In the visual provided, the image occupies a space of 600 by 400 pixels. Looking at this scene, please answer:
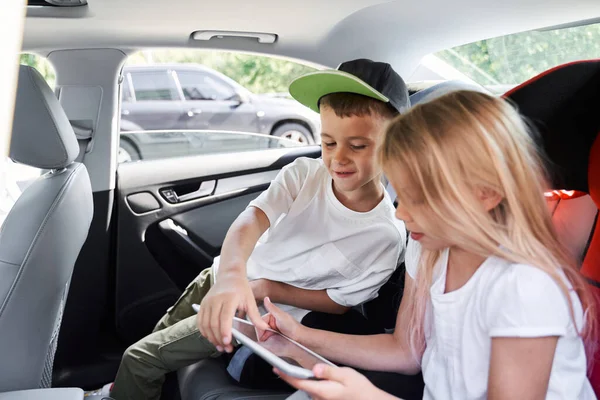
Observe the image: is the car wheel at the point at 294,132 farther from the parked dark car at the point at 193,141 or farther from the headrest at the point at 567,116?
the headrest at the point at 567,116

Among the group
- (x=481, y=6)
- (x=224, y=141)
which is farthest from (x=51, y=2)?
(x=224, y=141)

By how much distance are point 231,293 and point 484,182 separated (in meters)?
0.55

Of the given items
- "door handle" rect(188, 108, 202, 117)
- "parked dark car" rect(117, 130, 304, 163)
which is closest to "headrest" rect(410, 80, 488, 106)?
"parked dark car" rect(117, 130, 304, 163)

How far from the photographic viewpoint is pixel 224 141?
4410 mm

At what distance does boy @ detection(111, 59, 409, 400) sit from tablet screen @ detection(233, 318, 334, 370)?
19 cm

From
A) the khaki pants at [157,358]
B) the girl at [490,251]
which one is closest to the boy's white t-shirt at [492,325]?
the girl at [490,251]

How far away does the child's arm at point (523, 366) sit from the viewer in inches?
39.2

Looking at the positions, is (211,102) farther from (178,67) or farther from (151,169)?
(151,169)

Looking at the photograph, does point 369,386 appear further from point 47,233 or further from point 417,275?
point 47,233

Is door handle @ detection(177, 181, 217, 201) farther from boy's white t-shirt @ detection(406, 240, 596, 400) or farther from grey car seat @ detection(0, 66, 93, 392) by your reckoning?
boy's white t-shirt @ detection(406, 240, 596, 400)

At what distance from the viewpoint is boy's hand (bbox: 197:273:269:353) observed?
50.1 inches

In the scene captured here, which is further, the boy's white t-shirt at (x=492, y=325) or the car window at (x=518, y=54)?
the car window at (x=518, y=54)

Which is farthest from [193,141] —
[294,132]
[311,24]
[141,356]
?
[141,356]

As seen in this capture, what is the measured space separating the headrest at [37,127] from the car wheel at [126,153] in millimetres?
730
